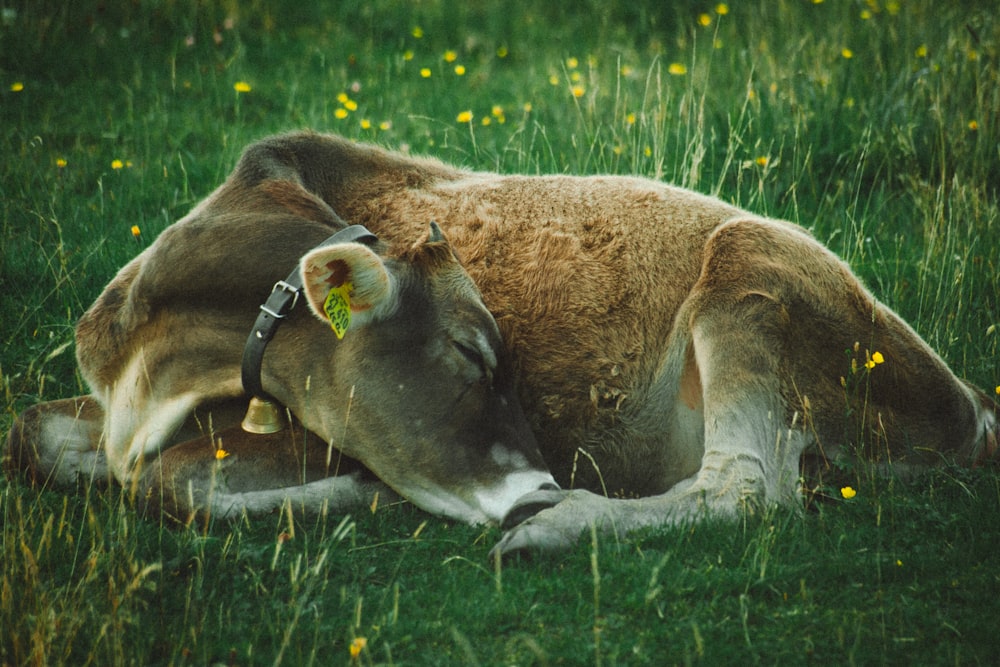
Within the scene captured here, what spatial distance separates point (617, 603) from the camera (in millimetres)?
3141

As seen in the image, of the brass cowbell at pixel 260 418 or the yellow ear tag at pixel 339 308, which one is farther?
the brass cowbell at pixel 260 418

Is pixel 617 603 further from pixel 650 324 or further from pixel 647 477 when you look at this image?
pixel 650 324

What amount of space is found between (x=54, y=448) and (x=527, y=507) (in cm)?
192

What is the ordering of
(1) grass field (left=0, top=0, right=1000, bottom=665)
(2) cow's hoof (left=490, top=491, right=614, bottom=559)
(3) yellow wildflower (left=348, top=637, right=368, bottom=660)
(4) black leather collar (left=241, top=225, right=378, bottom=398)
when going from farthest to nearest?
(4) black leather collar (left=241, top=225, right=378, bottom=398), (2) cow's hoof (left=490, top=491, right=614, bottom=559), (1) grass field (left=0, top=0, right=1000, bottom=665), (3) yellow wildflower (left=348, top=637, right=368, bottom=660)

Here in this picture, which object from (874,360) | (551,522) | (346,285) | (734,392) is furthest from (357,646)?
(874,360)

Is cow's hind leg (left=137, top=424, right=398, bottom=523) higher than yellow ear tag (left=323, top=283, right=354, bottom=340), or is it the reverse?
yellow ear tag (left=323, top=283, right=354, bottom=340)

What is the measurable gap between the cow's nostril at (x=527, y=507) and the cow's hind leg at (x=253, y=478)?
0.49m

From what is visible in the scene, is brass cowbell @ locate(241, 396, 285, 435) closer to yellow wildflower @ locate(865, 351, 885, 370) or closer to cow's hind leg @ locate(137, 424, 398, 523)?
cow's hind leg @ locate(137, 424, 398, 523)

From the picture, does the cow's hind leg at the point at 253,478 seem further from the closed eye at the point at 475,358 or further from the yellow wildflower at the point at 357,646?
the yellow wildflower at the point at 357,646

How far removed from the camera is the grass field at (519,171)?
298 cm

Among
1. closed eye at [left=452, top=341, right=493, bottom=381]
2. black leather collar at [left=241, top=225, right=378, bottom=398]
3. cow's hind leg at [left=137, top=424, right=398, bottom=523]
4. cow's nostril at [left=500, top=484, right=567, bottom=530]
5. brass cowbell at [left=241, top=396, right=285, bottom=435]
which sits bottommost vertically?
cow's hind leg at [left=137, top=424, right=398, bottom=523]

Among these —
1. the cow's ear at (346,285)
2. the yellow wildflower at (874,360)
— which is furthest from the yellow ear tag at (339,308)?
the yellow wildflower at (874,360)

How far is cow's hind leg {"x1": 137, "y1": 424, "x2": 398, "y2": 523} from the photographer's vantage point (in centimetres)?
373

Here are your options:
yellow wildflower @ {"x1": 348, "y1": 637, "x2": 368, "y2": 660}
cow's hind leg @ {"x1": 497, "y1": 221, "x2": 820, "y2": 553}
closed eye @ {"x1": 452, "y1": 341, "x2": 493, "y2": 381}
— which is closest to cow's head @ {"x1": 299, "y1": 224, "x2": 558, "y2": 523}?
closed eye @ {"x1": 452, "y1": 341, "x2": 493, "y2": 381}
